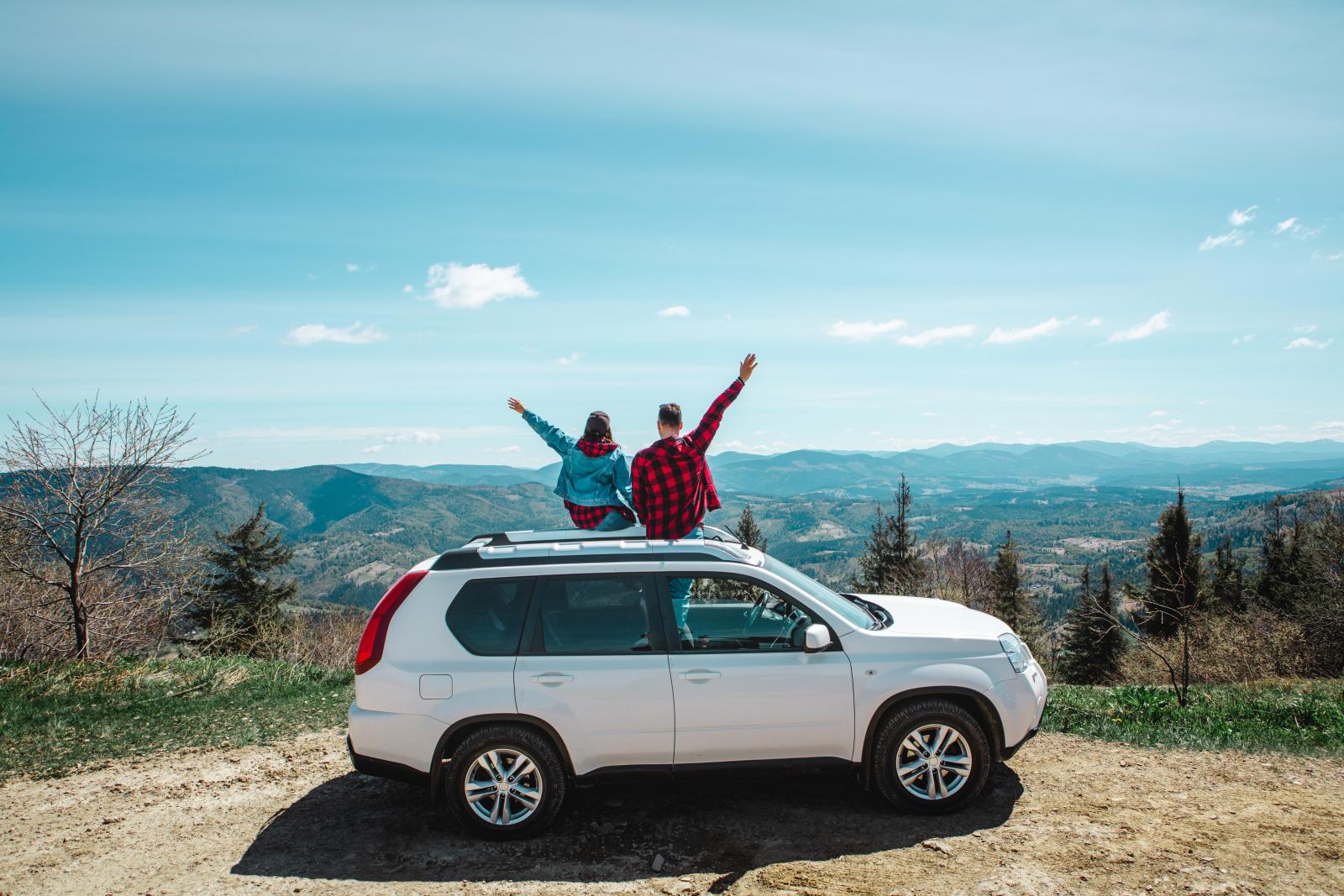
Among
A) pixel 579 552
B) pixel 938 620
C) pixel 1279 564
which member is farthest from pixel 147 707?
pixel 1279 564

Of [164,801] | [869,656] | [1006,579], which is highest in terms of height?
[869,656]

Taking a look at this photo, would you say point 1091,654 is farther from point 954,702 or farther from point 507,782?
point 507,782

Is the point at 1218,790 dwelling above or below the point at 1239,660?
above

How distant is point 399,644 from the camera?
4832 millimetres

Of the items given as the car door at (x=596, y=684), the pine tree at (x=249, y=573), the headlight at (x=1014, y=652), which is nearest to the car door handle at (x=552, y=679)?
the car door at (x=596, y=684)

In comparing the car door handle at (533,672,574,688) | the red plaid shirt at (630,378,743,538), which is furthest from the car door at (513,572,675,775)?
the red plaid shirt at (630,378,743,538)

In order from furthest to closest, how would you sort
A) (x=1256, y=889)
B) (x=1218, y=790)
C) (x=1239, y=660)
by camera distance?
1. (x=1239, y=660)
2. (x=1218, y=790)
3. (x=1256, y=889)

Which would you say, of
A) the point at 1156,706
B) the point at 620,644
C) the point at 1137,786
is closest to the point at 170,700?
the point at 620,644

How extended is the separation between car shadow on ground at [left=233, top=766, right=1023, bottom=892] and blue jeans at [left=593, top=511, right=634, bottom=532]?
2504 millimetres

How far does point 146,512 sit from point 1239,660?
25.9 metres

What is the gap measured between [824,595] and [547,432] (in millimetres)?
3591

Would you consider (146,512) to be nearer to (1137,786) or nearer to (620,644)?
(620,644)

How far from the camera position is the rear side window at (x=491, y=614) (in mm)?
4840

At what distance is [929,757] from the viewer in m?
4.93
